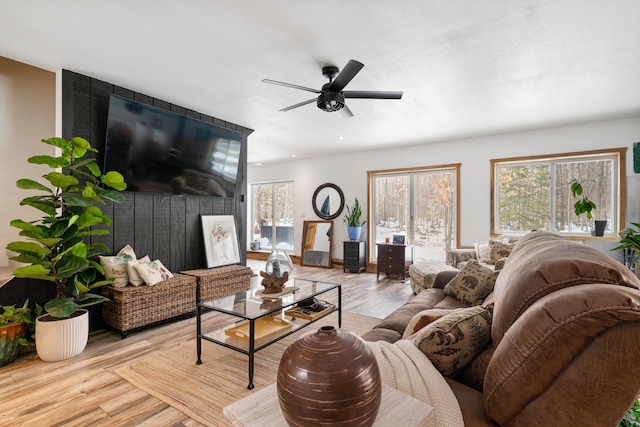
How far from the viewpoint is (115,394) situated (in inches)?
79.4

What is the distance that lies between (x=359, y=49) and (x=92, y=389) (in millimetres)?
3101

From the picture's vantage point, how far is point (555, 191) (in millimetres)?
4832

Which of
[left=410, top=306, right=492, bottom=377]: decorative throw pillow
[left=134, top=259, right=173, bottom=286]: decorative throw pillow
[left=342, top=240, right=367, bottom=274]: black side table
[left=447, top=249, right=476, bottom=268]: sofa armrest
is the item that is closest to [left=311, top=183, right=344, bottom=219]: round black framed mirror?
[left=342, top=240, right=367, bottom=274]: black side table

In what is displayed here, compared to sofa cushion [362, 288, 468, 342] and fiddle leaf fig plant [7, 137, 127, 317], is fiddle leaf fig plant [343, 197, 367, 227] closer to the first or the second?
sofa cushion [362, 288, 468, 342]

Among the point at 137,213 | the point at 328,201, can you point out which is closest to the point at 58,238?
the point at 137,213

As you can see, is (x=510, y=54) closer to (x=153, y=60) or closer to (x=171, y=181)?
(x=153, y=60)

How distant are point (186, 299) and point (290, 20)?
288 centimetres

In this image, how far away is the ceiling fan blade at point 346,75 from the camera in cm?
224

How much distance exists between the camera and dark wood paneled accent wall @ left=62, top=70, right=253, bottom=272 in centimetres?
303

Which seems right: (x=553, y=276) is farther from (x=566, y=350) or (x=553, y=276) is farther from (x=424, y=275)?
(x=424, y=275)

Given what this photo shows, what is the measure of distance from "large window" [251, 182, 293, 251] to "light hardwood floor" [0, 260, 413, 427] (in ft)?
15.4

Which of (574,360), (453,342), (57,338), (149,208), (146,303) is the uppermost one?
(149,208)

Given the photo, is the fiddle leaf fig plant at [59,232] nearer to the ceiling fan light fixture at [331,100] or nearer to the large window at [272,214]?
the ceiling fan light fixture at [331,100]

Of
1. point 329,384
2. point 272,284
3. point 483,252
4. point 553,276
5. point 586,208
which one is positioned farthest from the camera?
point 483,252
